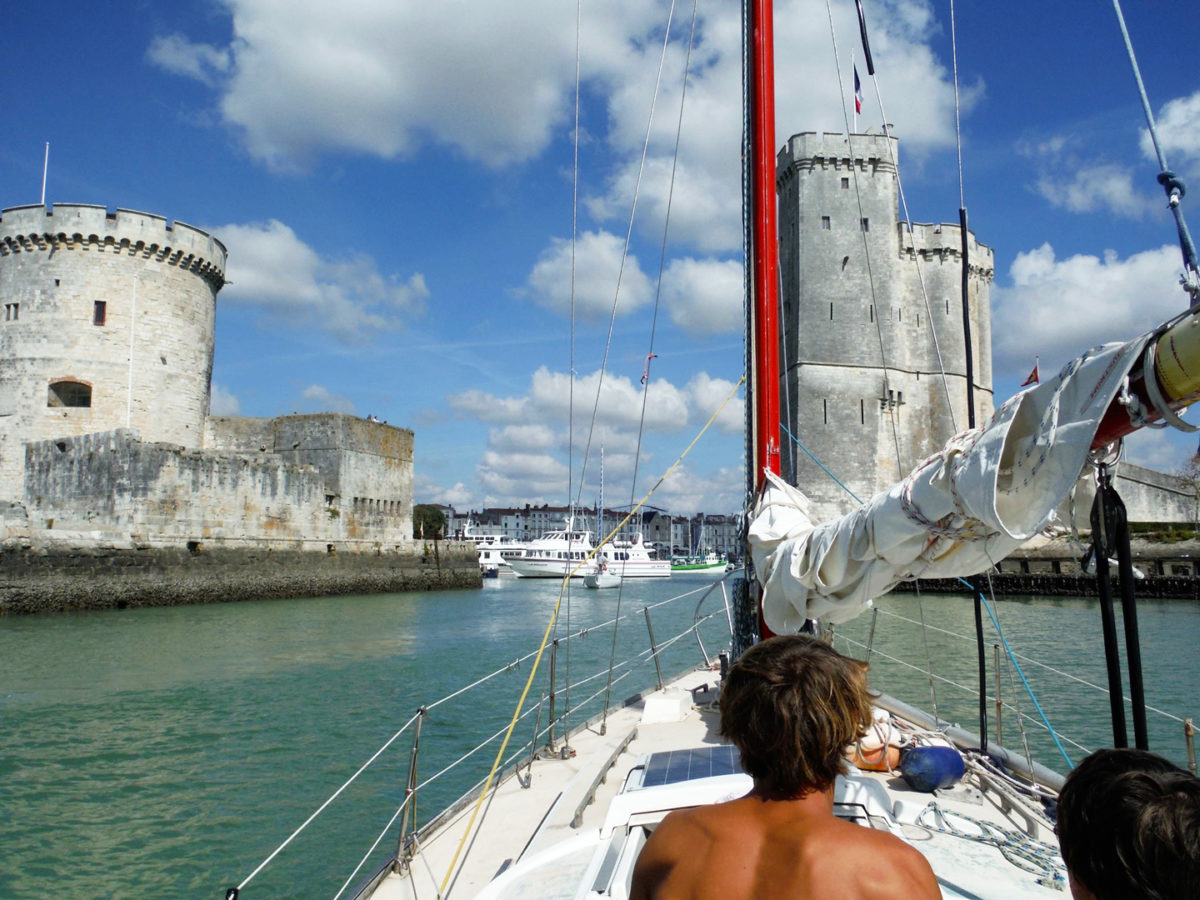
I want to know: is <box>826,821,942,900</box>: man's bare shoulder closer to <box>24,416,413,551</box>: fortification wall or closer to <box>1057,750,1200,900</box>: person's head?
<box>1057,750,1200,900</box>: person's head

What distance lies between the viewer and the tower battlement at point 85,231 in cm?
2744

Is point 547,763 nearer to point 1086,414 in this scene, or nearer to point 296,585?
point 1086,414

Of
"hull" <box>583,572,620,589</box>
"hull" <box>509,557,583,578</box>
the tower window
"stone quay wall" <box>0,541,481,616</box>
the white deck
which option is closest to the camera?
the white deck

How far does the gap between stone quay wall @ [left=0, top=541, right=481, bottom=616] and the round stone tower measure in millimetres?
6504

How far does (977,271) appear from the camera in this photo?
40.8m

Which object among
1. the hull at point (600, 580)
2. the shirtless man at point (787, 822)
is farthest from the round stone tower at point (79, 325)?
the shirtless man at point (787, 822)

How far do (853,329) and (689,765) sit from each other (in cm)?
3654

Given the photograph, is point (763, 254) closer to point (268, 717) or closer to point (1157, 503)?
point (268, 717)

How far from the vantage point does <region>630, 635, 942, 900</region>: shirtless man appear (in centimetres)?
127

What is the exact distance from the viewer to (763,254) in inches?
183

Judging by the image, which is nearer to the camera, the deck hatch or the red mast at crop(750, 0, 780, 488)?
the deck hatch

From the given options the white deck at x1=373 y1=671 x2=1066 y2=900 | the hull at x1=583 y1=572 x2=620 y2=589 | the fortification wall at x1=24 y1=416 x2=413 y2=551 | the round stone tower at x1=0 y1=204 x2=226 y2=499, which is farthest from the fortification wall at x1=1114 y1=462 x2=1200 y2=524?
the round stone tower at x1=0 y1=204 x2=226 y2=499

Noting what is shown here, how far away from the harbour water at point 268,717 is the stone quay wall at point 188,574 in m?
1.57

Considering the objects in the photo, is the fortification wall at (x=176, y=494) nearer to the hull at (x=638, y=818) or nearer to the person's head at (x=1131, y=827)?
the hull at (x=638, y=818)
